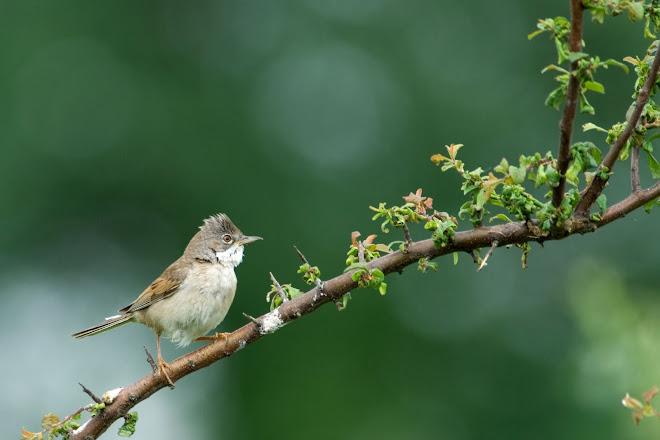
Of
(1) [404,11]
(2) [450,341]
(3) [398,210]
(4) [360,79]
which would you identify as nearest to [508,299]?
(2) [450,341]

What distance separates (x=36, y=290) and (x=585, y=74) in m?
18.3

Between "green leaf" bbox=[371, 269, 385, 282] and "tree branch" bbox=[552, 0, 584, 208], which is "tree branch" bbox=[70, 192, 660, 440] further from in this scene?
"tree branch" bbox=[552, 0, 584, 208]

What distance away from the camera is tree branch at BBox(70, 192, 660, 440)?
2840 mm

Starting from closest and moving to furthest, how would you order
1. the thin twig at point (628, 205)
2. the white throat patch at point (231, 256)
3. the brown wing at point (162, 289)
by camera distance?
the thin twig at point (628, 205) → the brown wing at point (162, 289) → the white throat patch at point (231, 256)

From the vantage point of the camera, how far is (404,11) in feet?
70.5

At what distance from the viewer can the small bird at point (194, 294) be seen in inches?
212

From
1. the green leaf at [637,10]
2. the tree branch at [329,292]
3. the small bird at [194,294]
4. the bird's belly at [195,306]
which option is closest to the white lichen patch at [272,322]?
the tree branch at [329,292]

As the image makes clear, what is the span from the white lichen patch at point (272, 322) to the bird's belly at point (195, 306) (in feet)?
7.22

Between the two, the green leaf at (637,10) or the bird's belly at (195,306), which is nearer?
the green leaf at (637,10)

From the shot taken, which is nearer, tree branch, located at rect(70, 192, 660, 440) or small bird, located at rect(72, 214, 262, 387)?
tree branch, located at rect(70, 192, 660, 440)

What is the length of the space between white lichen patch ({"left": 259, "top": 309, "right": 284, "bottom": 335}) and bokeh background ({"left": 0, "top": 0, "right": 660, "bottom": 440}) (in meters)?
10.1

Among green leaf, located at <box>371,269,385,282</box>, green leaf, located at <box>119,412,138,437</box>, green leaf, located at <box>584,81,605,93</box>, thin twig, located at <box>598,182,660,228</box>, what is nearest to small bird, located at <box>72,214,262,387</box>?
green leaf, located at <box>119,412,138,437</box>

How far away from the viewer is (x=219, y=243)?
6023 mm

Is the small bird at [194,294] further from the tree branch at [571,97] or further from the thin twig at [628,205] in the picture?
the tree branch at [571,97]
